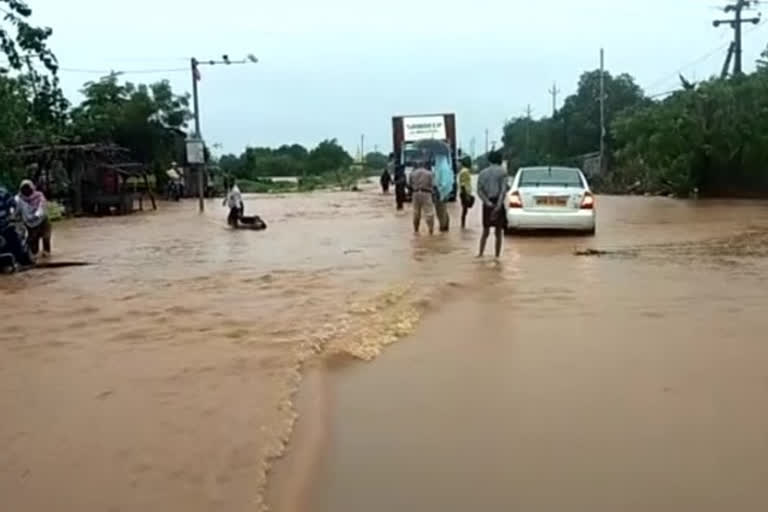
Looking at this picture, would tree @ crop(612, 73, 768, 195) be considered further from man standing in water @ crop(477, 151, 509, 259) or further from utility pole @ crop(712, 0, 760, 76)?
man standing in water @ crop(477, 151, 509, 259)

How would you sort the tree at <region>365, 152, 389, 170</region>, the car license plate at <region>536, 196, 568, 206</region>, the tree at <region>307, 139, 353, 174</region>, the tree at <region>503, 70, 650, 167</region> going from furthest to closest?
the tree at <region>365, 152, 389, 170</region>
the tree at <region>307, 139, 353, 174</region>
the tree at <region>503, 70, 650, 167</region>
the car license plate at <region>536, 196, 568, 206</region>

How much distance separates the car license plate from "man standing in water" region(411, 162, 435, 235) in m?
2.04

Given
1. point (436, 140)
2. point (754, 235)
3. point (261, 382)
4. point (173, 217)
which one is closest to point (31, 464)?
point (261, 382)

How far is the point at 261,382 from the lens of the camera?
22.3ft

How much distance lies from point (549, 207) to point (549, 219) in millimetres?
213

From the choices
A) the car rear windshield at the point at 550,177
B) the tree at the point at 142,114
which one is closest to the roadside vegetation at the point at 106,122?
the tree at the point at 142,114

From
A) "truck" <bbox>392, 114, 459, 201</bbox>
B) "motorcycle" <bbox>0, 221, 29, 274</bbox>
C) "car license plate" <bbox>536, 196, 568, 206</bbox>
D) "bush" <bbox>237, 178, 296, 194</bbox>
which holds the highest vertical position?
"truck" <bbox>392, 114, 459, 201</bbox>

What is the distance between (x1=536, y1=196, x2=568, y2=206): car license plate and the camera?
1808 cm

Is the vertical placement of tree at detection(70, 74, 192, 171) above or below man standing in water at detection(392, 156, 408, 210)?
above

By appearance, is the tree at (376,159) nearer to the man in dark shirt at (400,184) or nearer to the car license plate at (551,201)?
the man in dark shirt at (400,184)

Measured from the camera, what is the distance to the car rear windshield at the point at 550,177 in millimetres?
18562

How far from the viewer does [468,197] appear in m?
21.7

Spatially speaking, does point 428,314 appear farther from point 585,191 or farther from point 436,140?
point 436,140

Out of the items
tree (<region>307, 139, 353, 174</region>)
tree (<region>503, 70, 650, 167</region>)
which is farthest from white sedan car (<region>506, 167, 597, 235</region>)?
tree (<region>307, 139, 353, 174</region>)
